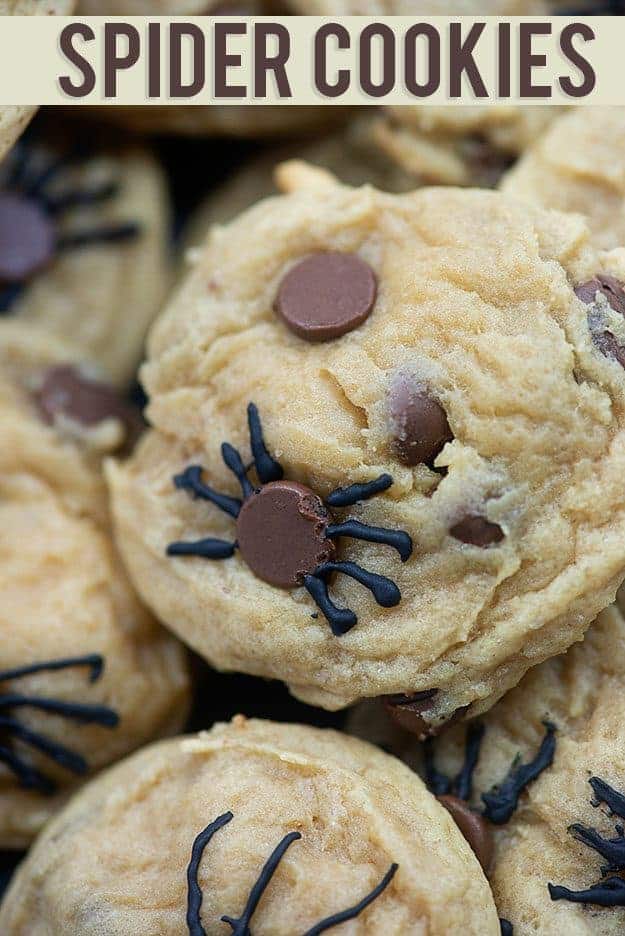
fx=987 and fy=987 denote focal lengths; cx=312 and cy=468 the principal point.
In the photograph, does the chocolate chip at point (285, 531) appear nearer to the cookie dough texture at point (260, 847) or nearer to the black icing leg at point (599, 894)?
the cookie dough texture at point (260, 847)

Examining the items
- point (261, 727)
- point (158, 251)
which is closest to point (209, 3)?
point (158, 251)

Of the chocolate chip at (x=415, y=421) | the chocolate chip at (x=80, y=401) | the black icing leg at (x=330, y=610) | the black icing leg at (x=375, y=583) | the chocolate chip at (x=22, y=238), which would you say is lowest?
the black icing leg at (x=330, y=610)

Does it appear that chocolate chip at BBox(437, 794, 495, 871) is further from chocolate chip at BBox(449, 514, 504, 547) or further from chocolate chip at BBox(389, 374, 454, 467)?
chocolate chip at BBox(389, 374, 454, 467)

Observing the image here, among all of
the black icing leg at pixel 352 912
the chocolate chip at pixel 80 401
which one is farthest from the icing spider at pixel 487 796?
the chocolate chip at pixel 80 401

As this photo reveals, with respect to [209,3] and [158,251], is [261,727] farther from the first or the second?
[209,3]

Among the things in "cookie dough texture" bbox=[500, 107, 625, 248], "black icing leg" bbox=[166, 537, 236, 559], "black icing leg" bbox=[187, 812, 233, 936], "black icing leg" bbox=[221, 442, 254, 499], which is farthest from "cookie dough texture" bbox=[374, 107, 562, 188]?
"black icing leg" bbox=[187, 812, 233, 936]
